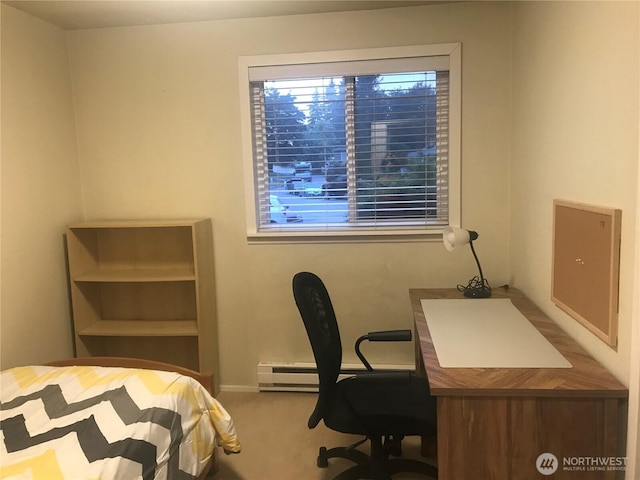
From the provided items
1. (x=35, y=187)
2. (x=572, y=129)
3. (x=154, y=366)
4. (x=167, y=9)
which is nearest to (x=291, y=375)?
(x=154, y=366)

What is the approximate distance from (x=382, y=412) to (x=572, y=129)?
1390mm

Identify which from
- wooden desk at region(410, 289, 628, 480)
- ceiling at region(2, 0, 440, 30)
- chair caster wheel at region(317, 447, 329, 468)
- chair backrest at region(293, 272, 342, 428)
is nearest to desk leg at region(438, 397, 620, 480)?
wooden desk at region(410, 289, 628, 480)

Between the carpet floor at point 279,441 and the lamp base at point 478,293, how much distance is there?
86 centimetres

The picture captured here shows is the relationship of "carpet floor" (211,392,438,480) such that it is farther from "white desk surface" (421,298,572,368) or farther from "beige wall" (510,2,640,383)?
"beige wall" (510,2,640,383)

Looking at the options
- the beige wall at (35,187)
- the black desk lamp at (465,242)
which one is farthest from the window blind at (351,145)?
the beige wall at (35,187)

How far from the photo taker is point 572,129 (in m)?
1.91

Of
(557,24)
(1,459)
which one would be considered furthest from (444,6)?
(1,459)

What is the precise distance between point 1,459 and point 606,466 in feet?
6.69

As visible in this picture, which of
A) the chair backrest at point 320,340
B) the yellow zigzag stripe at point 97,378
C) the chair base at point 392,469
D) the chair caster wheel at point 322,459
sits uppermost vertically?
the chair backrest at point 320,340

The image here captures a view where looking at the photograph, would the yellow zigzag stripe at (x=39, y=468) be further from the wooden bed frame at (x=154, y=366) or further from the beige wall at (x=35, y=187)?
the beige wall at (x=35, y=187)

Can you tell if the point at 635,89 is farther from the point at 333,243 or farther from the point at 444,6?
the point at 333,243

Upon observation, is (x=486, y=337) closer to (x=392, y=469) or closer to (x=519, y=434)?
(x=519, y=434)

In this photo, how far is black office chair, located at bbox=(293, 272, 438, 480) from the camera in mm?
1883

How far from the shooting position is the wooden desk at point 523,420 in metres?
1.48
